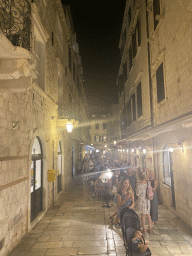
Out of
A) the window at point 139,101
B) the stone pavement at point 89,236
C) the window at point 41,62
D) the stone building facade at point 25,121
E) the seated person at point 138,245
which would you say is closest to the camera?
the seated person at point 138,245

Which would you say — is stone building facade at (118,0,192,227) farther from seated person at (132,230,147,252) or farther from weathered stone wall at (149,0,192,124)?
seated person at (132,230,147,252)

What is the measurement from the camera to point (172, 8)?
719cm

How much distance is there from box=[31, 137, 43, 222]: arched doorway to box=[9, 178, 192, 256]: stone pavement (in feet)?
1.61

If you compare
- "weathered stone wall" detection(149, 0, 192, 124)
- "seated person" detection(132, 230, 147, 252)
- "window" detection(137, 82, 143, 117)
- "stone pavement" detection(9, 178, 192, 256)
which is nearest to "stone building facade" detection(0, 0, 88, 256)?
"stone pavement" detection(9, 178, 192, 256)

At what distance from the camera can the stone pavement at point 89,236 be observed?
472cm

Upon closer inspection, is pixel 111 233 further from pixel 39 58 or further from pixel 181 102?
pixel 39 58

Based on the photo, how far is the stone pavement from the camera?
4.72m

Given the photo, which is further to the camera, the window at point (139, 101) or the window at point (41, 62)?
the window at point (139, 101)

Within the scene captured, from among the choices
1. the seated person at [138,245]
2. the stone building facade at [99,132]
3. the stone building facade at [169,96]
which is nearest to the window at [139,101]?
the stone building facade at [169,96]

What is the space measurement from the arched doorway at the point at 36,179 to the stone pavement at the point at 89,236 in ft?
1.61

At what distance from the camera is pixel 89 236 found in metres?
5.55

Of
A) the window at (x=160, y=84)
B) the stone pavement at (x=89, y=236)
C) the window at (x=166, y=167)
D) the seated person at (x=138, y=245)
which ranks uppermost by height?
the window at (x=160, y=84)

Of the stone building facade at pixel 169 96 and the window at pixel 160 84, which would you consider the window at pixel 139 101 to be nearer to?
the stone building facade at pixel 169 96

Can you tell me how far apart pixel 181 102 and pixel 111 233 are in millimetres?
4925
